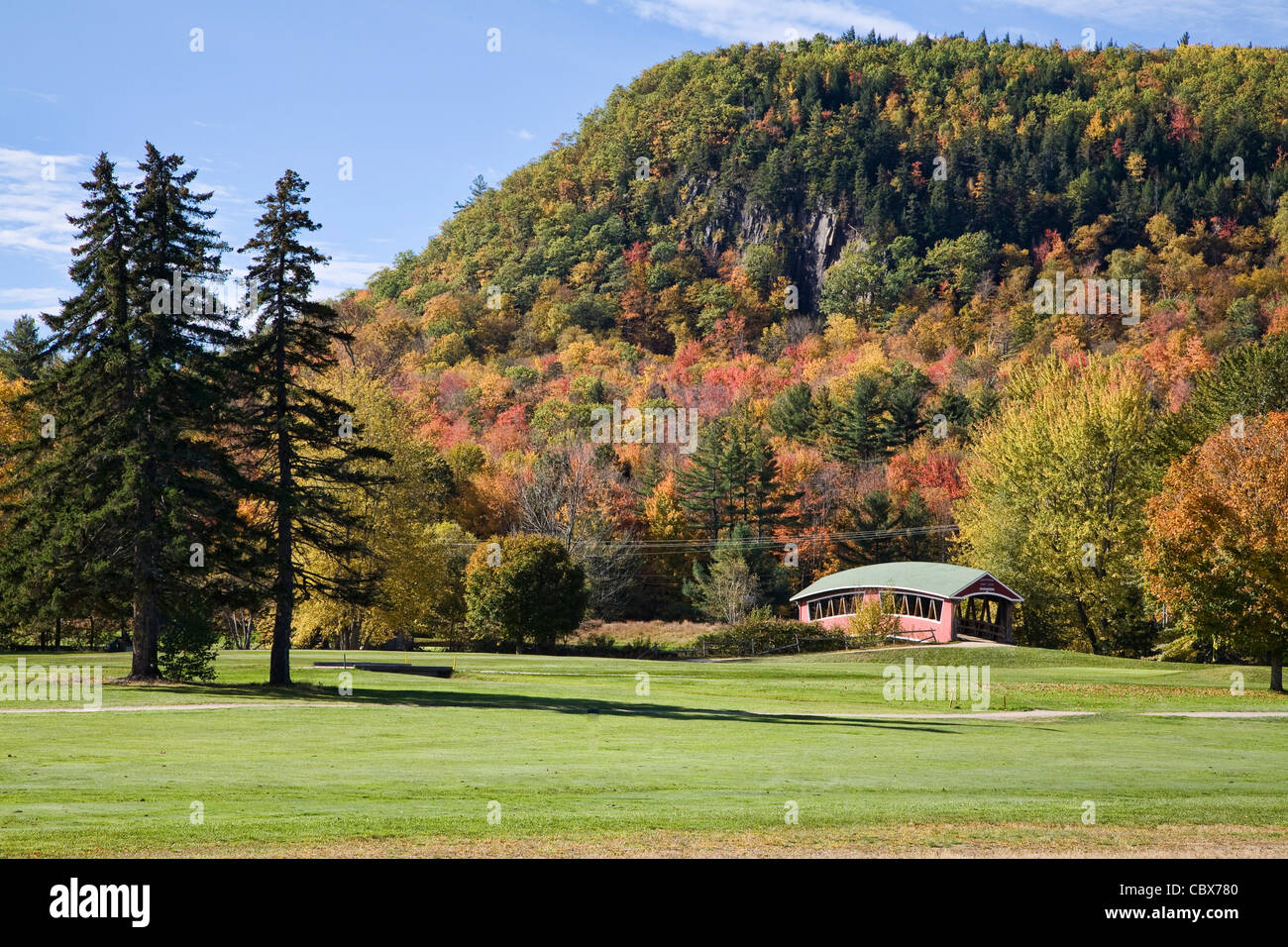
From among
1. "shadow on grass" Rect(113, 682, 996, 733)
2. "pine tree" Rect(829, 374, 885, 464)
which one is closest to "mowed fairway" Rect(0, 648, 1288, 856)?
"shadow on grass" Rect(113, 682, 996, 733)

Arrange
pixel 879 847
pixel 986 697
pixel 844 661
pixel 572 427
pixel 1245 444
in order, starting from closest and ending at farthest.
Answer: pixel 879 847, pixel 986 697, pixel 1245 444, pixel 844 661, pixel 572 427

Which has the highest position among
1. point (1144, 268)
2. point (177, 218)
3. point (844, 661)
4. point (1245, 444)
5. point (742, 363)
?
point (1144, 268)

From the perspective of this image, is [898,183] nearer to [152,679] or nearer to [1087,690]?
[1087,690]

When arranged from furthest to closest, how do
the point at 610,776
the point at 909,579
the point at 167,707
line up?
the point at 909,579 → the point at 167,707 → the point at 610,776

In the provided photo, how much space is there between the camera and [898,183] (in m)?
199

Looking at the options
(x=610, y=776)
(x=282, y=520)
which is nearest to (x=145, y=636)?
(x=282, y=520)

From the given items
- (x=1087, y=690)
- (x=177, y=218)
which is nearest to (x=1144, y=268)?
(x=1087, y=690)

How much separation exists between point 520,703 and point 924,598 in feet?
130

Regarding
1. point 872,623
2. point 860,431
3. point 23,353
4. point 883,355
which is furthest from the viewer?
point 883,355

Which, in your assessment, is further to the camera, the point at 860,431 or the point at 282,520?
the point at 860,431

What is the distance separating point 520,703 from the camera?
33.0m

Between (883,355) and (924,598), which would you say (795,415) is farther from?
(883,355)

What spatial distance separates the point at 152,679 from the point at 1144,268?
15402 centimetres

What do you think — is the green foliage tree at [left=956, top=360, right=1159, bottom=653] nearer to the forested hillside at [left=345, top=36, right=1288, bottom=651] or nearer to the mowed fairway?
the forested hillside at [left=345, top=36, right=1288, bottom=651]
